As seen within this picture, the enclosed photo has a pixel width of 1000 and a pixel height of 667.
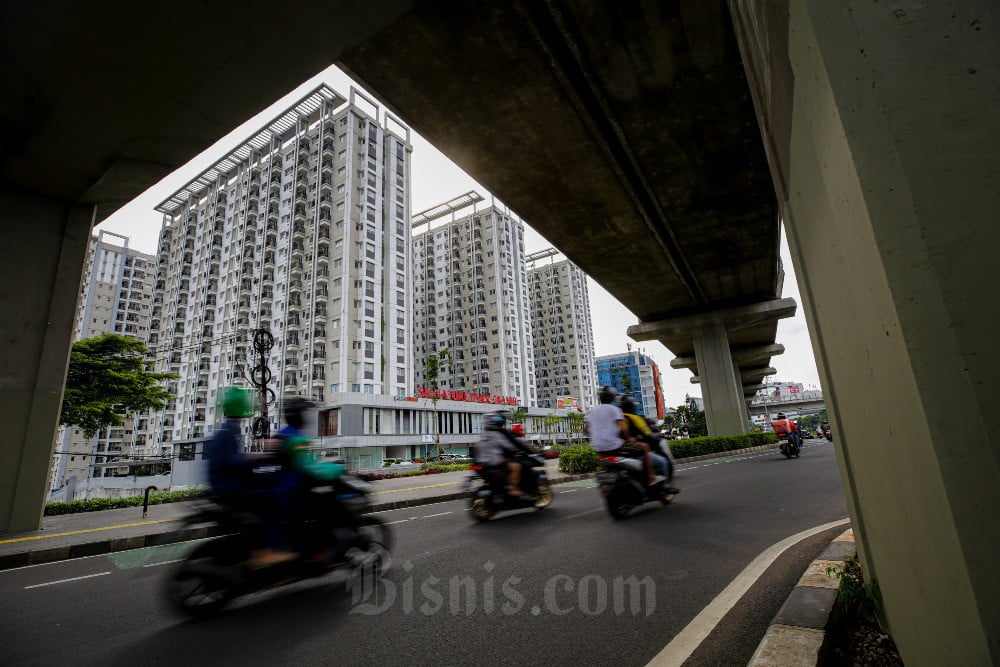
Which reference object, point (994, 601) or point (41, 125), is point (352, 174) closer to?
point (41, 125)

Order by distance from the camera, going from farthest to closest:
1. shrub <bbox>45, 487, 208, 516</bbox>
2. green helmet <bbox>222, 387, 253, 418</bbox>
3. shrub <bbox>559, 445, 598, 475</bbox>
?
shrub <bbox>559, 445, 598, 475</bbox>
shrub <bbox>45, 487, 208, 516</bbox>
green helmet <bbox>222, 387, 253, 418</bbox>

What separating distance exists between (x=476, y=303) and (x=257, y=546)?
76979 mm

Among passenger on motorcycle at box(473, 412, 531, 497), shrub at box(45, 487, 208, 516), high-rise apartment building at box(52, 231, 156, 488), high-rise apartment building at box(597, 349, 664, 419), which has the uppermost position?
high-rise apartment building at box(52, 231, 156, 488)

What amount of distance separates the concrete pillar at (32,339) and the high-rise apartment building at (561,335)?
3511 inches

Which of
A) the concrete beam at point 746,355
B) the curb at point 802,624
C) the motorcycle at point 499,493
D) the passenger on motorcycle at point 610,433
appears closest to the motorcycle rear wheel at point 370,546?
the motorcycle at point 499,493

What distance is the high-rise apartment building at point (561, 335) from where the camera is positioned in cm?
9712

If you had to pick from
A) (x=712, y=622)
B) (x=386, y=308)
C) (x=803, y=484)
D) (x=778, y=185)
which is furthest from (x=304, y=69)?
(x=386, y=308)

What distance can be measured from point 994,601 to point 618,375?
420 ft

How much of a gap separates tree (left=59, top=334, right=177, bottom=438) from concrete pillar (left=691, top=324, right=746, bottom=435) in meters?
30.1

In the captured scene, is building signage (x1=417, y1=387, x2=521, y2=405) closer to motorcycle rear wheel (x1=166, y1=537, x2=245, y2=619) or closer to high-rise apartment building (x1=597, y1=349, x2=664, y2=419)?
motorcycle rear wheel (x1=166, y1=537, x2=245, y2=619)

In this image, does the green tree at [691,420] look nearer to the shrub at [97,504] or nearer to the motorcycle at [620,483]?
the shrub at [97,504]

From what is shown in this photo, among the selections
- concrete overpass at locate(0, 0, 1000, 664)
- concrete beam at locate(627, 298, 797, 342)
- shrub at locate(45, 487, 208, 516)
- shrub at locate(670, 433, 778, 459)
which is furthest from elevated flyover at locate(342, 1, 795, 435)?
shrub at locate(45, 487, 208, 516)

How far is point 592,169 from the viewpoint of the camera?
1258 cm

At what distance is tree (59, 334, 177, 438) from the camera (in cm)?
2150
